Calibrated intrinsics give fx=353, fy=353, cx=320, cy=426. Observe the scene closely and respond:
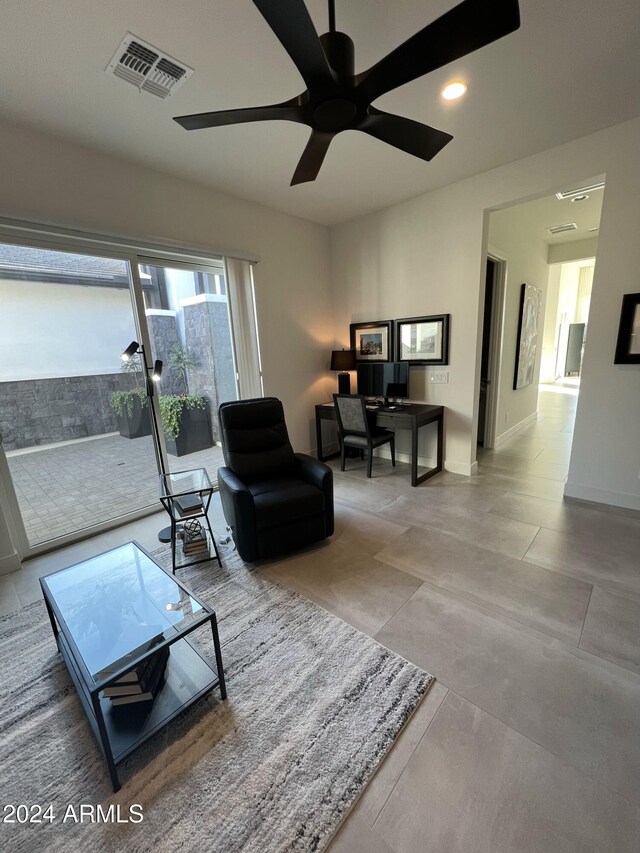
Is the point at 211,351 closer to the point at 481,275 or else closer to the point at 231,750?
the point at 481,275

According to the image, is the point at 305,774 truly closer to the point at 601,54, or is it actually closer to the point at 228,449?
the point at 228,449

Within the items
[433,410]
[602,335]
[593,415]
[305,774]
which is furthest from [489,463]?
[305,774]

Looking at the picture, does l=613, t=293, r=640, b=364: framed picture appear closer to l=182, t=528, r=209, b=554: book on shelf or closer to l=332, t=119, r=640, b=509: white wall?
l=332, t=119, r=640, b=509: white wall

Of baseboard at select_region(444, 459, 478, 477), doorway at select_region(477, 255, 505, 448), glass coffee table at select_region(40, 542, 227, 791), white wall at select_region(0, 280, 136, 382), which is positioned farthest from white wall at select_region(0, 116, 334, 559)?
doorway at select_region(477, 255, 505, 448)

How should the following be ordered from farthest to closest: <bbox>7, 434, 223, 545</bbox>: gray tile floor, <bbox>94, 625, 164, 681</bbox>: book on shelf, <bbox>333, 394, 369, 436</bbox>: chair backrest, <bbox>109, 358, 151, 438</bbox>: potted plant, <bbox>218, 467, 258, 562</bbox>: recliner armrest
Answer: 1. <bbox>333, 394, 369, 436</bbox>: chair backrest
2. <bbox>109, 358, 151, 438</bbox>: potted plant
3. <bbox>7, 434, 223, 545</bbox>: gray tile floor
4. <bbox>218, 467, 258, 562</bbox>: recliner armrest
5. <bbox>94, 625, 164, 681</bbox>: book on shelf

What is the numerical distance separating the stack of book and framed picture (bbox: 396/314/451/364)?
2.79m

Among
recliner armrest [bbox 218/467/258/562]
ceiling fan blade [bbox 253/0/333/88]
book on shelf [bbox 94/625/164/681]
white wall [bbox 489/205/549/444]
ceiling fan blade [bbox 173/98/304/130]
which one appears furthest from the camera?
white wall [bbox 489/205/549/444]

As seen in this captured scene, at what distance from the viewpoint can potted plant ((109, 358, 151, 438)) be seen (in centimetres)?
295

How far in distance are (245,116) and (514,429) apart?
4989 mm

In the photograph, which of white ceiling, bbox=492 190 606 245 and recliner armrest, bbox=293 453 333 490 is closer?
recliner armrest, bbox=293 453 333 490

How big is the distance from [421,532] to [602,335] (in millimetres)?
2081

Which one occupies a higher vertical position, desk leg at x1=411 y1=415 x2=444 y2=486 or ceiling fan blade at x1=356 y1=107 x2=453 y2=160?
ceiling fan blade at x1=356 y1=107 x2=453 y2=160

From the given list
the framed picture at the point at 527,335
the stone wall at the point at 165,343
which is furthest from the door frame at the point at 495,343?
the stone wall at the point at 165,343

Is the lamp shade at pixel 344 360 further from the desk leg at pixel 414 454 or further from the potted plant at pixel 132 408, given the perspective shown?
the potted plant at pixel 132 408
